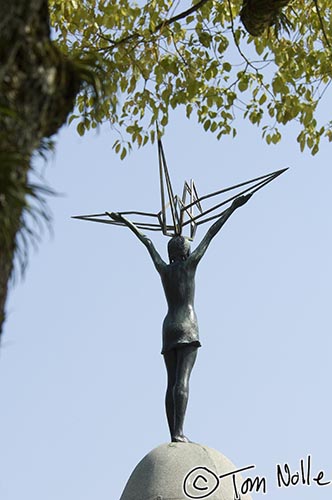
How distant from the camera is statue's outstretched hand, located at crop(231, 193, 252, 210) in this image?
35.0 ft

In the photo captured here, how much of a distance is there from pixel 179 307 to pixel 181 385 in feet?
2.59

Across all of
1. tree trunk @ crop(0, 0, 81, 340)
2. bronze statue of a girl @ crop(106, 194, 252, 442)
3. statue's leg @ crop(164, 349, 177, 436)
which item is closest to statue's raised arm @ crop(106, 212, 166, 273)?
bronze statue of a girl @ crop(106, 194, 252, 442)

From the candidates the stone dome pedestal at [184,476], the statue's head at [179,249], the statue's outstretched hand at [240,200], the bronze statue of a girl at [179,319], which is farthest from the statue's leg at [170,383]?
the statue's outstretched hand at [240,200]

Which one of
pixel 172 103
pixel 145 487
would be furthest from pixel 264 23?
pixel 145 487

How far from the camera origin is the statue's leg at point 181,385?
9812mm

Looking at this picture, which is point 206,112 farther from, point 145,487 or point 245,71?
point 145,487

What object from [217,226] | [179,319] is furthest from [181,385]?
[217,226]

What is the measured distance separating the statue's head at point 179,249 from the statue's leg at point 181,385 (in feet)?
3.11

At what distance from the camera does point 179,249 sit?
34.1ft

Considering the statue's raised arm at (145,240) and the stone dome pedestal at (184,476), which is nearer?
the stone dome pedestal at (184,476)

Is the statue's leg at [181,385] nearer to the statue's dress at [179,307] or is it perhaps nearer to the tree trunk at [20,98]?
the statue's dress at [179,307]

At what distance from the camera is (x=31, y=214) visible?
309cm
